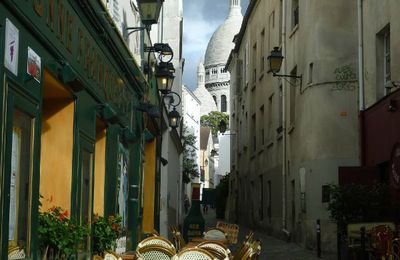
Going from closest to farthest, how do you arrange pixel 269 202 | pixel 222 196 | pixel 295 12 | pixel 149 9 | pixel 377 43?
pixel 149 9
pixel 377 43
pixel 295 12
pixel 269 202
pixel 222 196

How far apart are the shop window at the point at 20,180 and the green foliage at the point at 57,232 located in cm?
68

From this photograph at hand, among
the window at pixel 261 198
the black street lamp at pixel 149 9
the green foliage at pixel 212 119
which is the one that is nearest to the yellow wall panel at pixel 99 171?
the black street lamp at pixel 149 9

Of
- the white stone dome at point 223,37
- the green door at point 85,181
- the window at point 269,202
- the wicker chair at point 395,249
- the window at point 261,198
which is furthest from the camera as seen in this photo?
the white stone dome at point 223,37

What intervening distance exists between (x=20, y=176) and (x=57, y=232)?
140cm

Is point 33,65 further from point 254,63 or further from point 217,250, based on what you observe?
point 254,63

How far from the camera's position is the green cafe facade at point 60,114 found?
21.2ft

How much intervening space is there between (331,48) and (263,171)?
11236 mm

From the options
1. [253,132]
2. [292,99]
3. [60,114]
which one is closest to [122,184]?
[60,114]

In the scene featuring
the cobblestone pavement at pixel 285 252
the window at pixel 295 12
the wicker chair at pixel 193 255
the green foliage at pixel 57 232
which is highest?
the window at pixel 295 12

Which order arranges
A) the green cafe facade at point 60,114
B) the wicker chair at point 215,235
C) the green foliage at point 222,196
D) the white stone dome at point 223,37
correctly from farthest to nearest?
the white stone dome at point 223,37 → the green foliage at point 222,196 → the wicker chair at point 215,235 → the green cafe facade at point 60,114

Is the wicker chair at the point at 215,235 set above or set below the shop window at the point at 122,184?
below

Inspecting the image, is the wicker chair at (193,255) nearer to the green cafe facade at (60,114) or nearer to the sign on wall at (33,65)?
the green cafe facade at (60,114)

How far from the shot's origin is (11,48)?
637 centimetres

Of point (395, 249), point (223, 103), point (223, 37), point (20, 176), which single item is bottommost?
point (395, 249)
